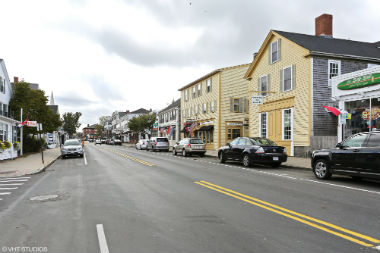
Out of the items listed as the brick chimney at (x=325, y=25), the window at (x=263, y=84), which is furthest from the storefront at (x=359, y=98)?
the brick chimney at (x=325, y=25)

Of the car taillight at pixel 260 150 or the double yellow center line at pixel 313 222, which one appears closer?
the double yellow center line at pixel 313 222

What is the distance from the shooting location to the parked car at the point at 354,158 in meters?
8.62

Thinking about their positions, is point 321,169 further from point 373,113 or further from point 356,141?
point 373,113

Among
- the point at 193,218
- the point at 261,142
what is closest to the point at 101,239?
the point at 193,218

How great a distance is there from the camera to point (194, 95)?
39.4 m

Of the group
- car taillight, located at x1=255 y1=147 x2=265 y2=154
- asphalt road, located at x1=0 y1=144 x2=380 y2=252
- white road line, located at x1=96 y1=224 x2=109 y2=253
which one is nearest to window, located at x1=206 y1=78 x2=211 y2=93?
car taillight, located at x1=255 y1=147 x2=265 y2=154

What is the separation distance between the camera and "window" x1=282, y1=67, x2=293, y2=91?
2117 cm

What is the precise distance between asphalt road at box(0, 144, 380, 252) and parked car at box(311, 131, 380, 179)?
54 cm

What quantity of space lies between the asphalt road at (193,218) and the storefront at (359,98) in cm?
785

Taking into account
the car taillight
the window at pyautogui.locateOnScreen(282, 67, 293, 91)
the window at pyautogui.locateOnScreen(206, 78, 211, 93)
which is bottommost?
the car taillight

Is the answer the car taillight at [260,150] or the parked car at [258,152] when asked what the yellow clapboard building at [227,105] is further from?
the car taillight at [260,150]

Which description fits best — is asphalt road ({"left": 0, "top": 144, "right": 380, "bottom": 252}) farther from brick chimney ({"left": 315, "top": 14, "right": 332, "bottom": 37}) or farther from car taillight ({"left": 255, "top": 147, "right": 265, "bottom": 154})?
brick chimney ({"left": 315, "top": 14, "right": 332, "bottom": 37})

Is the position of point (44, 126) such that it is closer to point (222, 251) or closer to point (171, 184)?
point (171, 184)

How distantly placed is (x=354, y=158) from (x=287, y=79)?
43.5 ft
